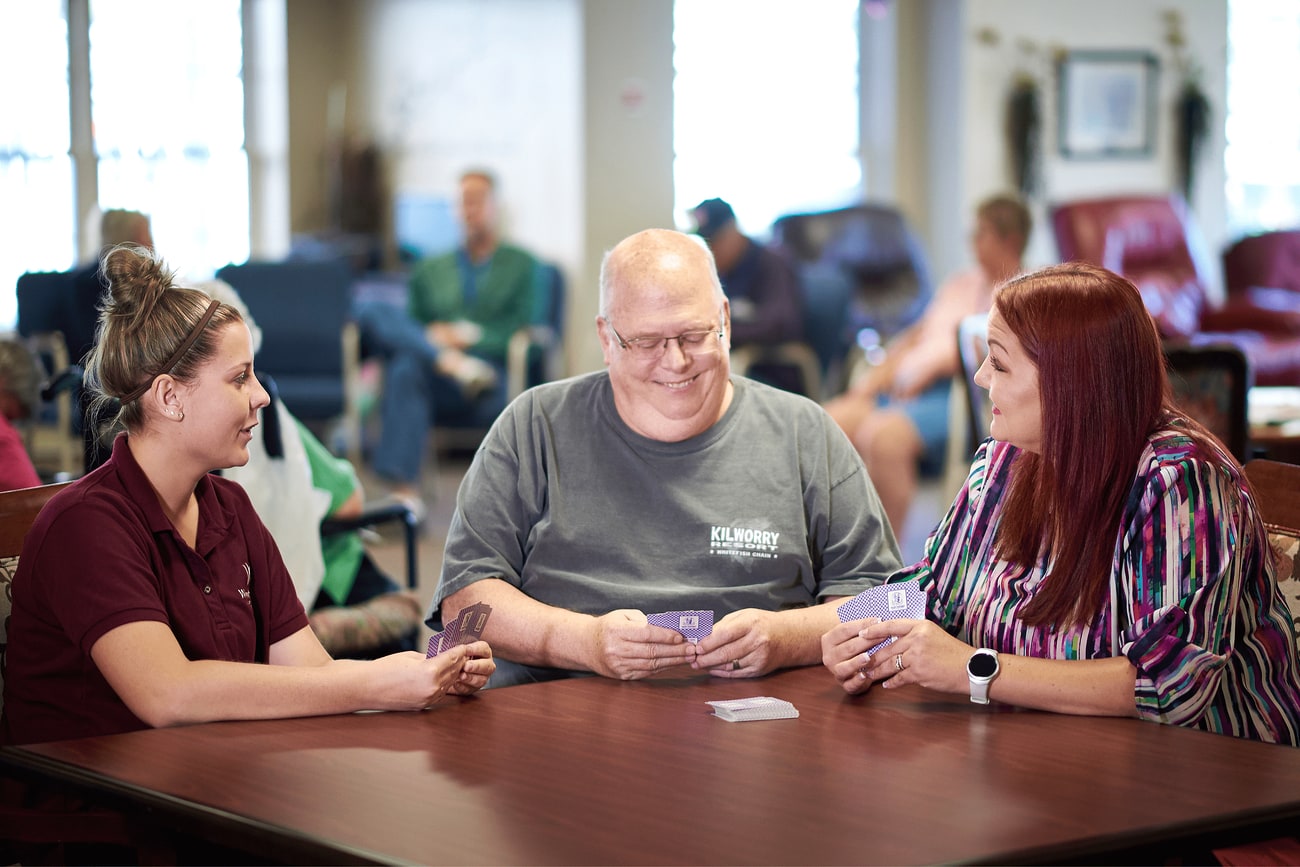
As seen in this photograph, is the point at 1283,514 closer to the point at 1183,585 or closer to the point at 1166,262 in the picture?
the point at 1183,585

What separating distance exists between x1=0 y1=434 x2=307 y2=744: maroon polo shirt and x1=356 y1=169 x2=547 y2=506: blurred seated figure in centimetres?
478

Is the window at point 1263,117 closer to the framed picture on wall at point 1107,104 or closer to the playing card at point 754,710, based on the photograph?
the framed picture on wall at point 1107,104

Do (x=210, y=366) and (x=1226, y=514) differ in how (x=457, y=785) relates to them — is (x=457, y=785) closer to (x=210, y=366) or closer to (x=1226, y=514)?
(x=210, y=366)

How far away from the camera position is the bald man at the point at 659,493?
219cm

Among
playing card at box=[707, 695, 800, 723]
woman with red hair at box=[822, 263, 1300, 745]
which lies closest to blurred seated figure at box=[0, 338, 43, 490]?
playing card at box=[707, 695, 800, 723]

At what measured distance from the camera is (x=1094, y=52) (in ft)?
29.0

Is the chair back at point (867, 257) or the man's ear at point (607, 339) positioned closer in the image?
the man's ear at point (607, 339)

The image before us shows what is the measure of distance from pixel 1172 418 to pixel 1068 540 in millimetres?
206

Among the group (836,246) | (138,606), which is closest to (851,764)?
(138,606)

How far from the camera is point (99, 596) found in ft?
5.34

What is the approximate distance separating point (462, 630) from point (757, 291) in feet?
15.1

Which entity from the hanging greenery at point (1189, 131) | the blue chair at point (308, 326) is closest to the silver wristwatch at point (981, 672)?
the blue chair at point (308, 326)

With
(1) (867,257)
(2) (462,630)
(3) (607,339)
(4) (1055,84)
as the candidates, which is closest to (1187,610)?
(2) (462,630)

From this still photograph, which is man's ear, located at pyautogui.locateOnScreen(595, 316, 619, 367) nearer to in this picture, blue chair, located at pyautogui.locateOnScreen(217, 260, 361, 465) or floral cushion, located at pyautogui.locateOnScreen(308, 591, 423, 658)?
floral cushion, located at pyautogui.locateOnScreen(308, 591, 423, 658)
